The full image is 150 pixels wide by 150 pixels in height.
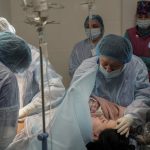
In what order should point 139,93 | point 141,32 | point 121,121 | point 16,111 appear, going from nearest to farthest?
point 16,111 < point 121,121 < point 139,93 < point 141,32

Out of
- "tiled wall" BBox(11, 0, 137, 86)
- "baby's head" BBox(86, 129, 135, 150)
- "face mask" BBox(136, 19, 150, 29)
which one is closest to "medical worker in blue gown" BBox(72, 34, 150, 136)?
"baby's head" BBox(86, 129, 135, 150)

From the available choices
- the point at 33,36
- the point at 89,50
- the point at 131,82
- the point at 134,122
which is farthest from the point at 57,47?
the point at 134,122

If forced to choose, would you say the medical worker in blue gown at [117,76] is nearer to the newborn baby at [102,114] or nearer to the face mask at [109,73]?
the face mask at [109,73]

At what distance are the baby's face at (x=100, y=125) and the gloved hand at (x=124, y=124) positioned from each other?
1.6 inches

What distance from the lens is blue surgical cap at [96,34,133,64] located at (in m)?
1.96

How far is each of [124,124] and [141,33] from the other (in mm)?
1685

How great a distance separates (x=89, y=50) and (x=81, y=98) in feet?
5.49

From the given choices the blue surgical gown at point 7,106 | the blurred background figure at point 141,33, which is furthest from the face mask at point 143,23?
the blue surgical gown at point 7,106

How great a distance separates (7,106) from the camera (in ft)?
4.79

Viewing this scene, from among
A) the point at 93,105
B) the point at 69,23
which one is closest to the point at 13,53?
the point at 93,105

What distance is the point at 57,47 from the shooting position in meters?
3.65

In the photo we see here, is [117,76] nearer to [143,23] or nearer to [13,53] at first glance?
[13,53]

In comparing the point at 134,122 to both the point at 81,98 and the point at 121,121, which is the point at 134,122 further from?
the point at 81,98

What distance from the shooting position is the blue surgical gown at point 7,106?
1.45m
